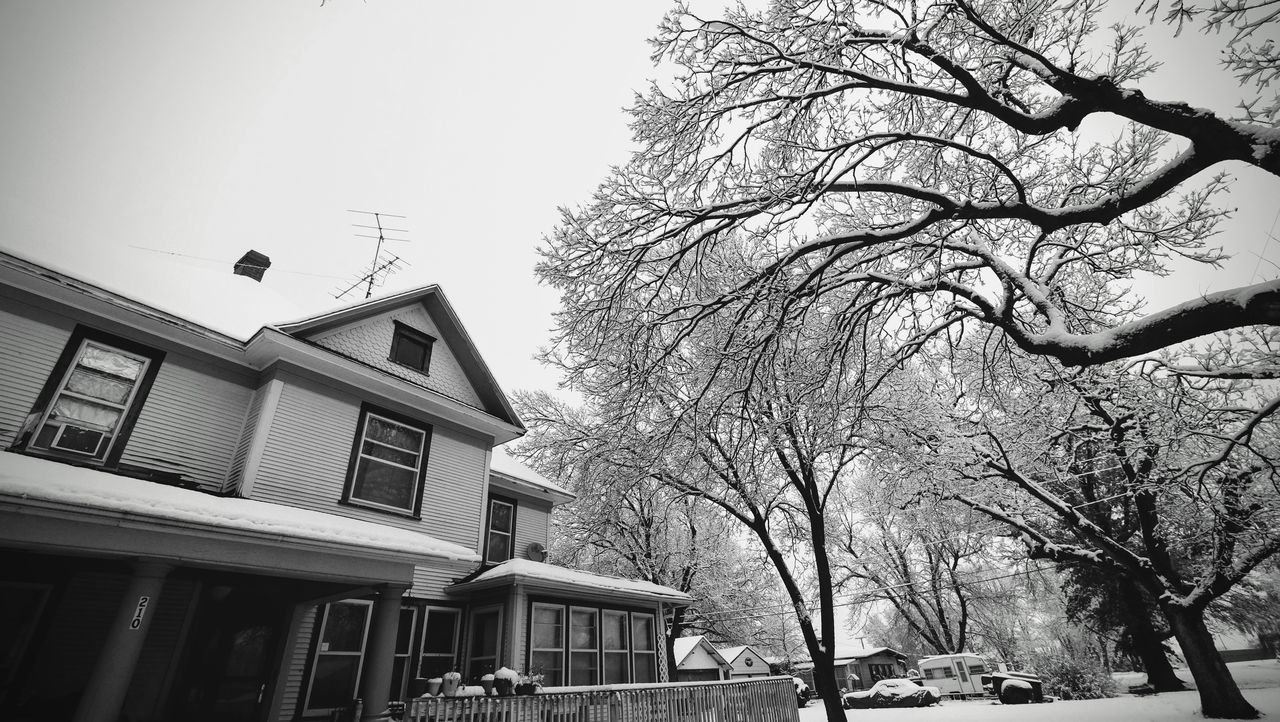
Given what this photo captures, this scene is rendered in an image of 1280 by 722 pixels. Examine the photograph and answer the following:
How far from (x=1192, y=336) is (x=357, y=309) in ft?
43.1

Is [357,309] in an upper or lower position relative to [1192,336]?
upper

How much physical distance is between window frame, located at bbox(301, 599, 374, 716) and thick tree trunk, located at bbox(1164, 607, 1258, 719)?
1870 cm

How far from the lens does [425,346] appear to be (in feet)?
41.8

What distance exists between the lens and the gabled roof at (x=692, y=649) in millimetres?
29719

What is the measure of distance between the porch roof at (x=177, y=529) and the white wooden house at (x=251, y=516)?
0.02m

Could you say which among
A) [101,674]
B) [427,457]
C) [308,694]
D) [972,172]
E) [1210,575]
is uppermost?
[972,172]

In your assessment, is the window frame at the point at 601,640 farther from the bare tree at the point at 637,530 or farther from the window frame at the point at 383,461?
the window frame at the point at 383,461

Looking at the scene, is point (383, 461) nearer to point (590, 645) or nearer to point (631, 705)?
point (590, 645)

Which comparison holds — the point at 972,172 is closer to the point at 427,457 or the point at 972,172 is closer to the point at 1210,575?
the point at 427,457

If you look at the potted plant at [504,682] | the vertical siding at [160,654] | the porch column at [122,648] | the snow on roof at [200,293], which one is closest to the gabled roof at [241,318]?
the snow on roof at [200,293]

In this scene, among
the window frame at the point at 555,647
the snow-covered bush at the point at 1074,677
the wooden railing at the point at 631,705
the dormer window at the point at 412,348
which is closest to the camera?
the wooden railing at the point at 631,705

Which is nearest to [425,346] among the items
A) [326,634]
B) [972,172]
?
[326,634]

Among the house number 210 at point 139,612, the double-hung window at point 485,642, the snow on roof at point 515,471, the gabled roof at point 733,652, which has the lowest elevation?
the gabled roof at point 733,652

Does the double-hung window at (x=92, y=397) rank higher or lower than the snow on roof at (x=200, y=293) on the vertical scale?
lower
